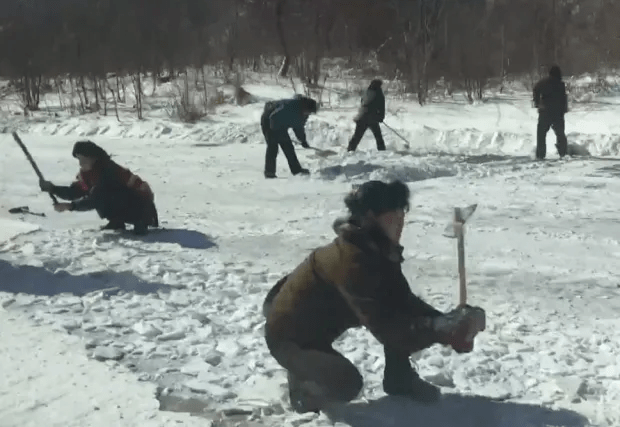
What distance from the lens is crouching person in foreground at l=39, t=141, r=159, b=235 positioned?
6.80m

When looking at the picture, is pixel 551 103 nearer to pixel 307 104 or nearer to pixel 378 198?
pixel 307 104

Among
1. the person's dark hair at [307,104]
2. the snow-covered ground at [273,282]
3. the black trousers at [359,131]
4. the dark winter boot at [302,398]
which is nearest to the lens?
the dark winter boot at [302,398]

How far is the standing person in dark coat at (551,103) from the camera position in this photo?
480 inches

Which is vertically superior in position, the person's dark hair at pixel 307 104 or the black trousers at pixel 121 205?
the person's dark hair at pixel 307 104


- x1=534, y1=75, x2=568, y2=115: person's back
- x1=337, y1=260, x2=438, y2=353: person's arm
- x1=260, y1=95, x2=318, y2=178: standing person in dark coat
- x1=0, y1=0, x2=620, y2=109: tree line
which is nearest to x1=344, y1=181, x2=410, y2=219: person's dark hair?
x1=337, y1=260, x2=438, y2=353: person's arm

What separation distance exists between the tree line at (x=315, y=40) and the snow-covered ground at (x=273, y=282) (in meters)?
9.04

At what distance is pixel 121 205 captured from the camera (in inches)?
277

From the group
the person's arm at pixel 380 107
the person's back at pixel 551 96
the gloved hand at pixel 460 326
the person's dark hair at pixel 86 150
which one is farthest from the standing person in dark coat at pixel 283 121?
the gloved hand at pixel 460 326

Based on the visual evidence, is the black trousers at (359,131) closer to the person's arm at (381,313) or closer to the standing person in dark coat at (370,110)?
the standing person in dark coat at (370,110)

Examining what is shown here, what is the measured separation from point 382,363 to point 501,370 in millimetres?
572

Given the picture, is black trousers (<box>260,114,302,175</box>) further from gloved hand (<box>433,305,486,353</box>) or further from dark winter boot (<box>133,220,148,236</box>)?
gloved hand (<box>433,305,486,353</box>)

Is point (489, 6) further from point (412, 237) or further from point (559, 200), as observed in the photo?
point (412, 237)

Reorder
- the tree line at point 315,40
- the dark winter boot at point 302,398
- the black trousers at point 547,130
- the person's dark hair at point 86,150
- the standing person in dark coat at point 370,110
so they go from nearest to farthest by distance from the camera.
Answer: the dark winter boot at point 302,398
the person's dark hair at point 86,150
the black trousers at point 547,130
the standing person in dark coat at point 370,110
the tree line at point 315,40

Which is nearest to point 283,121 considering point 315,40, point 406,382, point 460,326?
point 406,382
